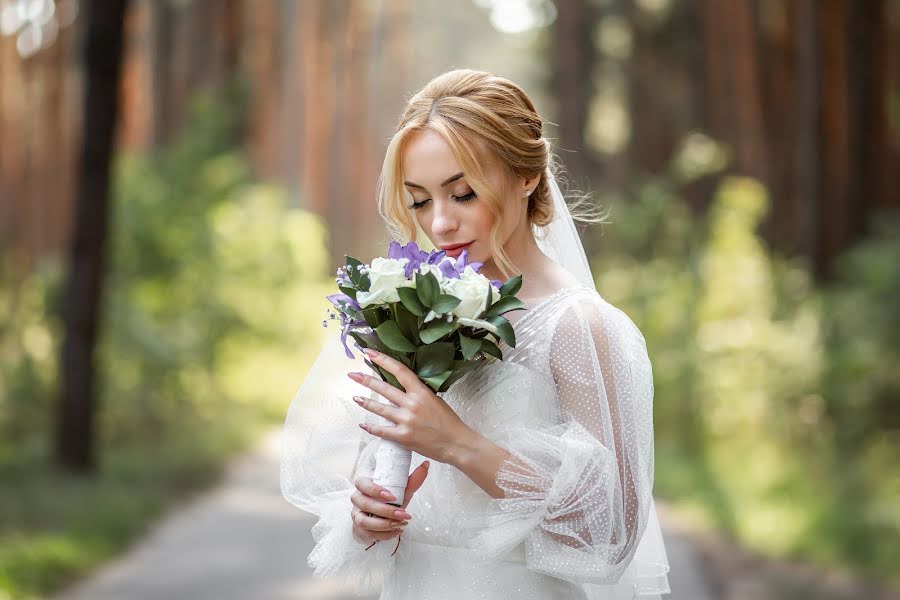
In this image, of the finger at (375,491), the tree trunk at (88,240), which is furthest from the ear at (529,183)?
the tree trunk at (88,240)

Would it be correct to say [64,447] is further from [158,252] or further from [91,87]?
[158,252]

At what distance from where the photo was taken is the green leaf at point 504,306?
2.30 m

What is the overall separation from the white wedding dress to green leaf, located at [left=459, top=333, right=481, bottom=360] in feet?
0.54

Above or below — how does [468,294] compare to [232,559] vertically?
above

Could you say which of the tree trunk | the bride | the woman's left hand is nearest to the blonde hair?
the bride

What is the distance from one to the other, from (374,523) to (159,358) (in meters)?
9.04

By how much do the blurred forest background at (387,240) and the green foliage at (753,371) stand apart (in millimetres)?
29

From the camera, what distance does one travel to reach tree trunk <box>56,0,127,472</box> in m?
8.85

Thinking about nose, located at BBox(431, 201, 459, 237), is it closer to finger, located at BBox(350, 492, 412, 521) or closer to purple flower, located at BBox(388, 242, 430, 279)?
purple flower, located at BBox(388, 242, 430, 279)

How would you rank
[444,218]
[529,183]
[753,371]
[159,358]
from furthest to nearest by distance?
[159,358] → [753,371] → [529,183] → [444,218]

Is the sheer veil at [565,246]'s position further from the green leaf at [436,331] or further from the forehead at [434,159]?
the green leaf at [436,331]

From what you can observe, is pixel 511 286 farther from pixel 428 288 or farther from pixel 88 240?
pixel 88 240

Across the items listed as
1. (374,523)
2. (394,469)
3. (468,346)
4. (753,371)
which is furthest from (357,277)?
(753,371)

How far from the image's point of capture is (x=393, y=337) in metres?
2.30
